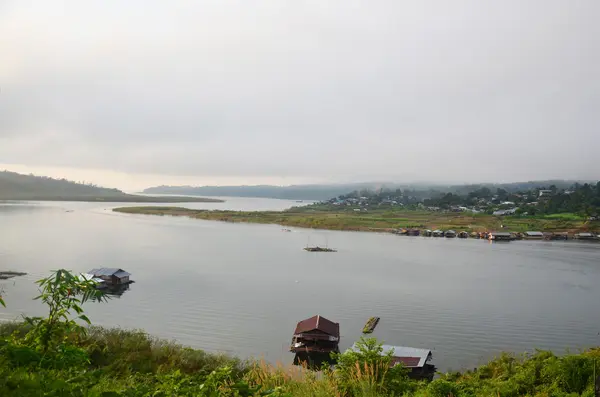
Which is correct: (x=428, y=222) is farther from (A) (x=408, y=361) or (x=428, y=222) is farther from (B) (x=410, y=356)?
(A) (x=408, y=361)

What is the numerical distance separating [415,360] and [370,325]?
186 inches

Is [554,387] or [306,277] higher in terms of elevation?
[554,387]

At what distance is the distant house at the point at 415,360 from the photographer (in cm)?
1203

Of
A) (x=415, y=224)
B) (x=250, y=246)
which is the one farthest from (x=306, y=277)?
(x=415, y=224)

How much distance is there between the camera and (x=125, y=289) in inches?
885

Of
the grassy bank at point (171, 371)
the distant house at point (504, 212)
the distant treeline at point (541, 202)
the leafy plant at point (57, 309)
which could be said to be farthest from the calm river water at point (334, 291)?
the distant treeline at point (541, 202)

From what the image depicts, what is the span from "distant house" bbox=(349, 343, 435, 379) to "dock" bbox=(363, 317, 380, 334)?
9.73 ft

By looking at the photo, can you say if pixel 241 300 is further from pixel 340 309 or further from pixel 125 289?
pixel 125 289

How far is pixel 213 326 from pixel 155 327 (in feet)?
7.27

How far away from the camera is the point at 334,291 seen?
23.4 meters

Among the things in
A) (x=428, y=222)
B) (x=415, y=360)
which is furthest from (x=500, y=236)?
(x=415, y=360)

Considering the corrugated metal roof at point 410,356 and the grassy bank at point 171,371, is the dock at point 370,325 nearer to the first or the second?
the corrugated metal roof at point 410,356

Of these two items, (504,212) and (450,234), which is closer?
(450,234)

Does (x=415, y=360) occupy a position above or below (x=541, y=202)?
below
